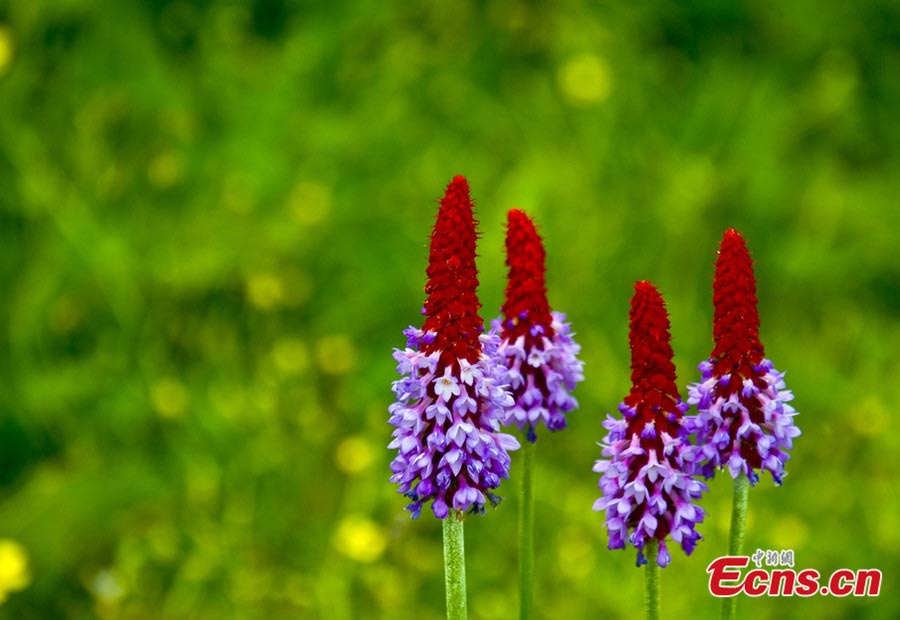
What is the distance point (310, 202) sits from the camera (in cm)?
627

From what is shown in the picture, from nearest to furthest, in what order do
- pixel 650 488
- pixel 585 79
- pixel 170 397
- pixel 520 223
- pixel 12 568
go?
pixel 650 488 < pixel 520 223 < pixel 12 568 < pixel 170 397 < pixel 585 79

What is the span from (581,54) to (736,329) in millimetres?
5396

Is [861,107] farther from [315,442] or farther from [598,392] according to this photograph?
[315,442]

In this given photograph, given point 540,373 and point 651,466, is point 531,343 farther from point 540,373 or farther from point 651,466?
point 651,466

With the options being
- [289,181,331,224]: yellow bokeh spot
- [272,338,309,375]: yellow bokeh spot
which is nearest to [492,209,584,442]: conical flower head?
[272,338,309,375]: yellow bokeh spot

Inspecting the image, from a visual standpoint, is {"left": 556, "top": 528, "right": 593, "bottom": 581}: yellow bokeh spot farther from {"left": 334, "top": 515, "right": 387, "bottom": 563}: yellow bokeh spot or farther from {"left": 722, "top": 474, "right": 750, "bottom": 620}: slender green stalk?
{"left": 722, "top": 474, "right": 750, "bottom": 620}: slender green stalk

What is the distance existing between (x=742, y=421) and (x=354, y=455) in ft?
10.1

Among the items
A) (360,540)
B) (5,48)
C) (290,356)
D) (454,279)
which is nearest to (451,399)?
(454,279)

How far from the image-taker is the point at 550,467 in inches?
209

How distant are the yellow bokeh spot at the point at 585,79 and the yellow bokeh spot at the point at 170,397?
9.79ft

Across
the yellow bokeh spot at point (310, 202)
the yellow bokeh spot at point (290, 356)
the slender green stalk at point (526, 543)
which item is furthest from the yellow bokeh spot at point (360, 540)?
the slender green stalk at point (526, 543)

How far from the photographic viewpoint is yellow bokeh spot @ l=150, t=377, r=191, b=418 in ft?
17.5

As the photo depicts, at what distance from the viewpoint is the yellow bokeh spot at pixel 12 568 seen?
451 cm

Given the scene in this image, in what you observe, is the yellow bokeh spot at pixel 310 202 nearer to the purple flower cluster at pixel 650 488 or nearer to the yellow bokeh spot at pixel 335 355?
the yellow bokeh spot at pixel 335 355
